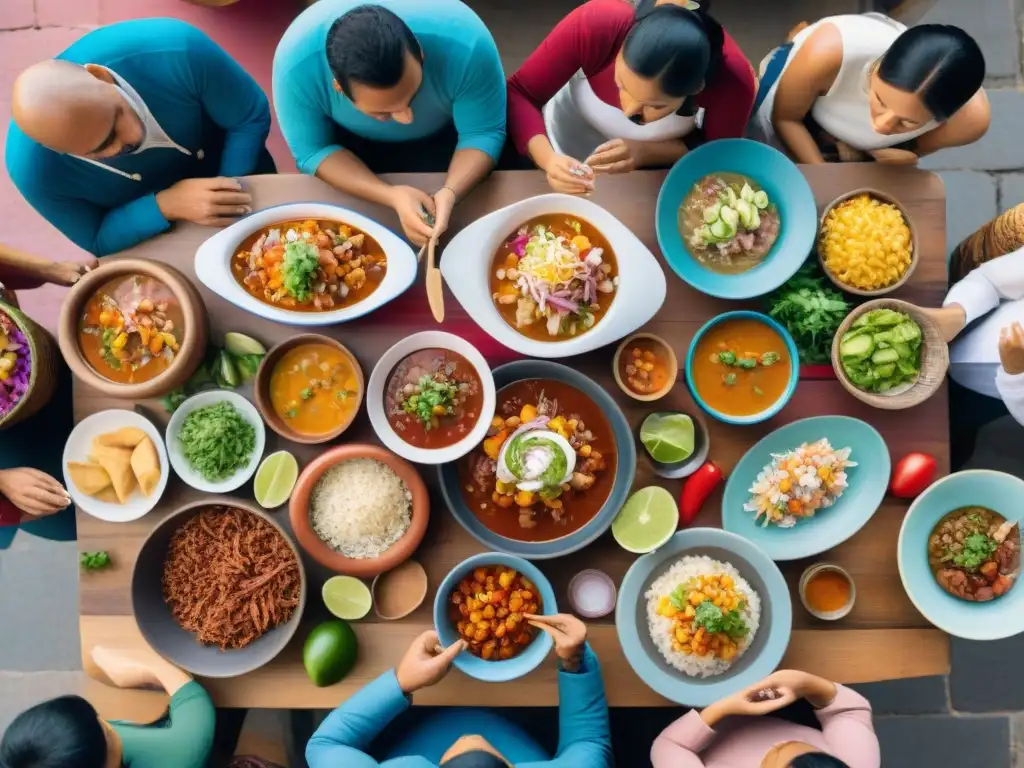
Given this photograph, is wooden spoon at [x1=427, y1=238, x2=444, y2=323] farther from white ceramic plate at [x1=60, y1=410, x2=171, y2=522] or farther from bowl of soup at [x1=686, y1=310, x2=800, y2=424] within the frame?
white ceramic plate at [x1=60, y1=410, x2=171, y2=522]

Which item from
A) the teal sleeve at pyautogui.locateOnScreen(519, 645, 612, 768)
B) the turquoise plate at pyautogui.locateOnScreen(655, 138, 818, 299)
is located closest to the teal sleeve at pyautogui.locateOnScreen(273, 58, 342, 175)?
the turquoise plate at pyautogui.locateOnScreen(655, 138, 818, 299)

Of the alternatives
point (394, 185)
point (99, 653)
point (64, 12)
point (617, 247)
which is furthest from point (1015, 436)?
point (64, 12)

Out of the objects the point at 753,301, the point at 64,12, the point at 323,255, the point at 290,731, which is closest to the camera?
the point at 323,255

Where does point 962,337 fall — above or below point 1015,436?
above

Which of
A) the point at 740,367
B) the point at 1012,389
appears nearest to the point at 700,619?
the point at 740,367

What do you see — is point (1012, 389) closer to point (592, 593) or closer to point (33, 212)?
point (592, 593)

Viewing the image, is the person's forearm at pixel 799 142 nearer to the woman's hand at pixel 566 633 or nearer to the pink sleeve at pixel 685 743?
the woman's hand at pixel 566 633

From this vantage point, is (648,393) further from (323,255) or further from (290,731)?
(290,731)
